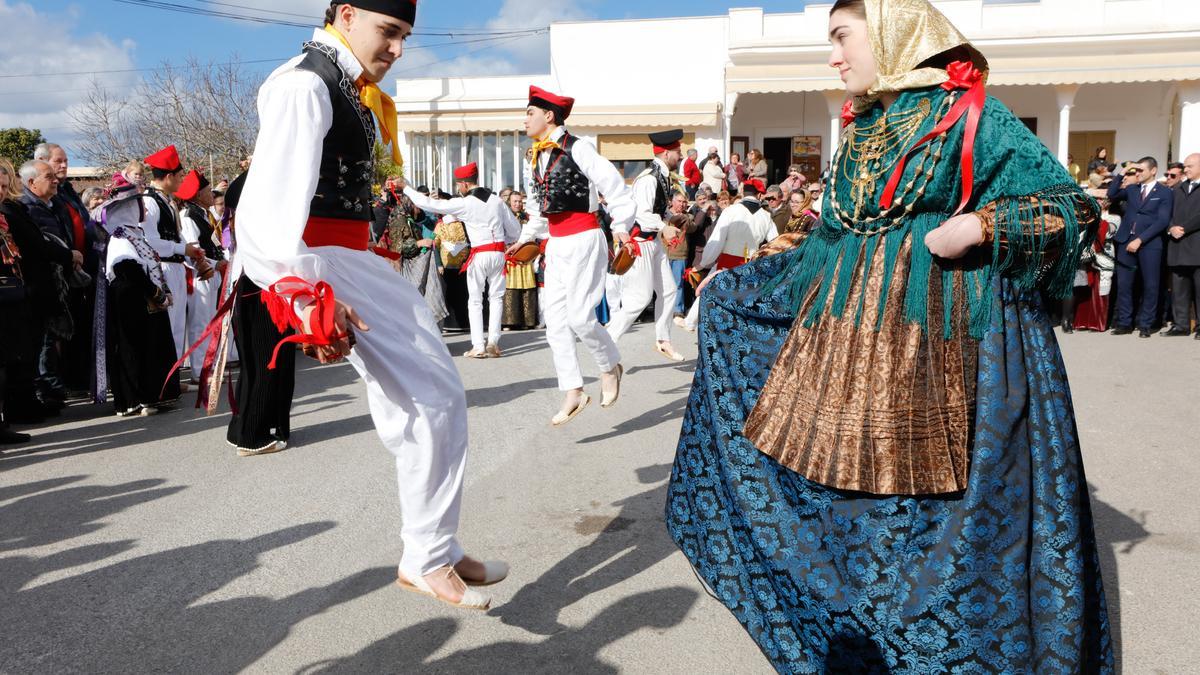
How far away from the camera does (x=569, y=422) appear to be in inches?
247

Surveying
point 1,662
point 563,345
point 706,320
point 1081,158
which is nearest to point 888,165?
point 706,320

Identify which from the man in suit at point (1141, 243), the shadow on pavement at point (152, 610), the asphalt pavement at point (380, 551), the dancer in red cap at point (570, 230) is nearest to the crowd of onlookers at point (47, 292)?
the asphalt pavement at point (380, 551)

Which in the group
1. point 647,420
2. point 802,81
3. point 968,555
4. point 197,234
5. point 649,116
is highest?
point 802,81

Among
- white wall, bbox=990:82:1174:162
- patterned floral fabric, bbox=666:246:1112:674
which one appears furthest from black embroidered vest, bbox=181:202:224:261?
white wall, bbox=990:82:1174:162

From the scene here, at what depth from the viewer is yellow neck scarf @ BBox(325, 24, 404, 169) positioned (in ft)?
9.25

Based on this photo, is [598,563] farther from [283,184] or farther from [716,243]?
[716,243]

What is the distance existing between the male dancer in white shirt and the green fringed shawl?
548cm

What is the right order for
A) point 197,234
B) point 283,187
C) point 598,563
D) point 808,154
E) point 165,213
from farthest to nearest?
point 808,154
point 197,234
point 165,213
point 598,563
point 283,187

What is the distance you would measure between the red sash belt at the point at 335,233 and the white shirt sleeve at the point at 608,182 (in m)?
2.99

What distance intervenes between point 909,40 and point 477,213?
793 cm

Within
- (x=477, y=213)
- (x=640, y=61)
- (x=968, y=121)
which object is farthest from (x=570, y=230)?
(x=640, y=61)

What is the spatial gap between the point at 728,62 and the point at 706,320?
22938mm

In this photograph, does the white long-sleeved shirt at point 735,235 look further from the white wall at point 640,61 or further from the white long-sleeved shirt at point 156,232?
the white wall at point 640,61

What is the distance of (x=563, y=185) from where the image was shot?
19.4ft
